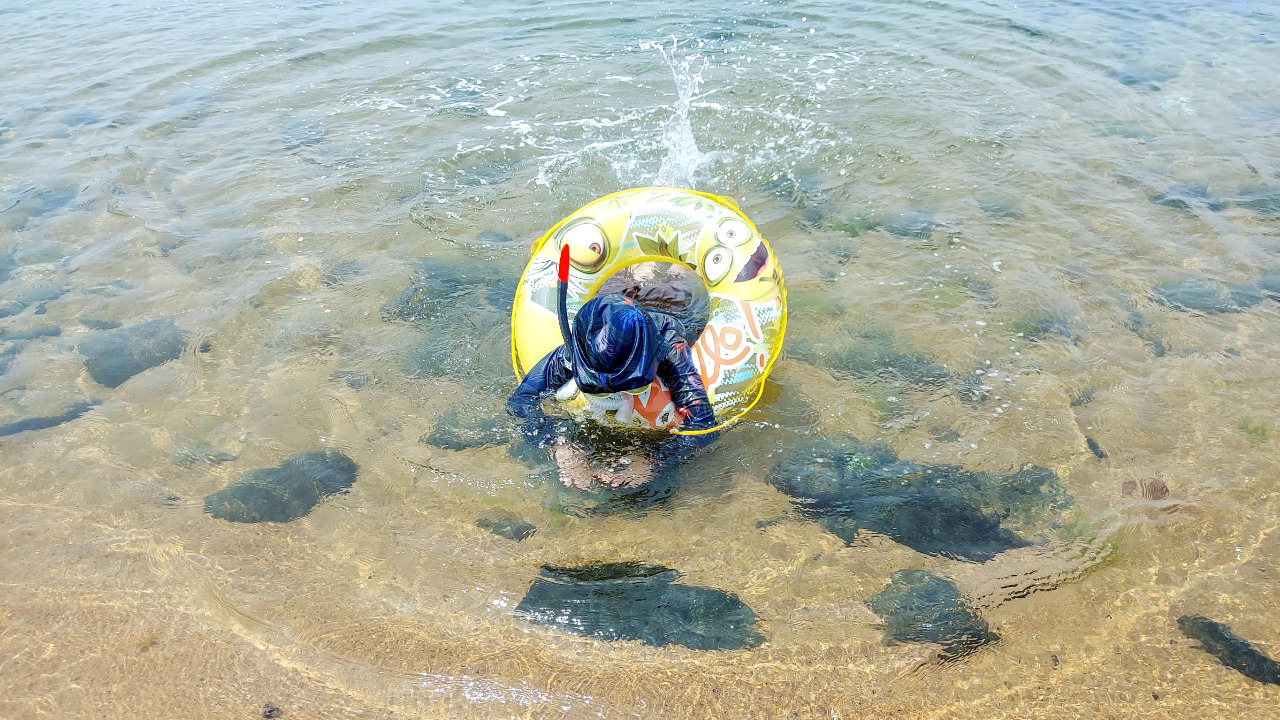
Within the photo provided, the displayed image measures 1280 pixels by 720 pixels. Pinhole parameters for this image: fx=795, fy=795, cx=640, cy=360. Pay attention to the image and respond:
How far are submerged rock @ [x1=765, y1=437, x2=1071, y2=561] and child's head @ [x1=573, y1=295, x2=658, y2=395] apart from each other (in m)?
1.18

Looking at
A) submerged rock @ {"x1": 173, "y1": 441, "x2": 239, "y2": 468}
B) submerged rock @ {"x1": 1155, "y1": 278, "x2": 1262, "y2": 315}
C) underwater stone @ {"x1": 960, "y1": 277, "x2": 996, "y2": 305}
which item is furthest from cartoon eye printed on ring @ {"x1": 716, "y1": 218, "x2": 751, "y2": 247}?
submerged rock @ {"x1": 1155, "y1": 278, "x2": 1262, "y2": 315}

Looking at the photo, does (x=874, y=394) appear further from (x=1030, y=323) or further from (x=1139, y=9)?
(x=1139, y=9)

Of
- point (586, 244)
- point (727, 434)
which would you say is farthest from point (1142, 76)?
point (586, 244)

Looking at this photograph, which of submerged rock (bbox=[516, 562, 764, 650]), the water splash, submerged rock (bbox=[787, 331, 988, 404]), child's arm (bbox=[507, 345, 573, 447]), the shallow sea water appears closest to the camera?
the shallow sea water

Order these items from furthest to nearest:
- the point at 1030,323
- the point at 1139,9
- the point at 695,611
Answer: the point at 1139,9 → the point at 1030,323 → the point at 695,611

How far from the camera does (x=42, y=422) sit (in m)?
4.83

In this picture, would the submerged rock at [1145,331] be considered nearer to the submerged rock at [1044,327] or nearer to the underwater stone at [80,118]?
the submerged rock at [1044,327]

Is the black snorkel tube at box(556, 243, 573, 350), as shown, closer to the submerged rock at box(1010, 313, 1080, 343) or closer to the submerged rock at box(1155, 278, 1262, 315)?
the submerged rock at box(1010, 313, 1080, 343)

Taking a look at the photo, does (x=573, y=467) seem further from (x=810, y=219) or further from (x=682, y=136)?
(x=682, y=136)

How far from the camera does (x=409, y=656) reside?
3459mm

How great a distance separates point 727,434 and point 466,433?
1.58 meters

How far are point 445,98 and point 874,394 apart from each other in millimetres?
6643

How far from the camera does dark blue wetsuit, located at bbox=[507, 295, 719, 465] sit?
3.73m

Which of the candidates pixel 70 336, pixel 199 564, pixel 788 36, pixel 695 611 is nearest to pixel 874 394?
pixel 695 611
